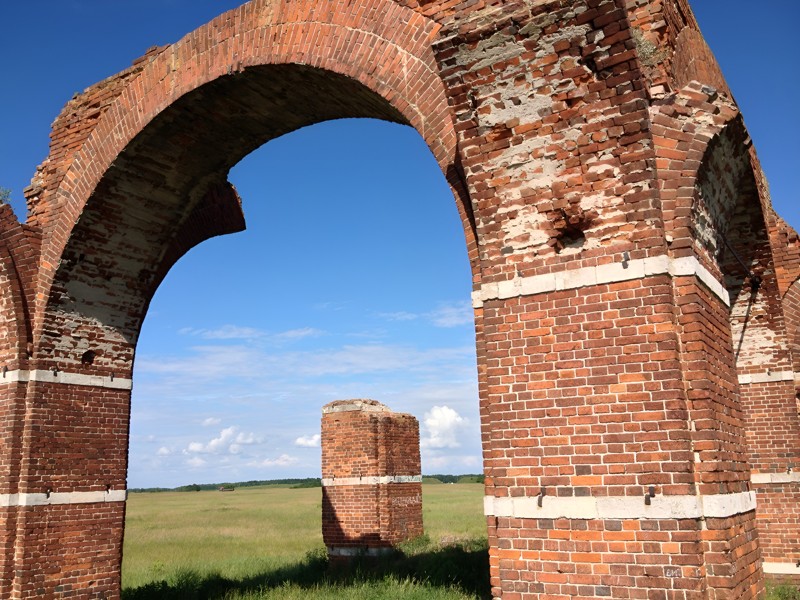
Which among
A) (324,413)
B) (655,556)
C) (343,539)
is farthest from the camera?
(324,413)

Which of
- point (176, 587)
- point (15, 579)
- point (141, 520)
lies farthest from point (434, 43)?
point (141, 520)

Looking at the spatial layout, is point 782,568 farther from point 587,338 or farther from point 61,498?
point 61,498

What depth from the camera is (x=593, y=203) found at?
5.43 m

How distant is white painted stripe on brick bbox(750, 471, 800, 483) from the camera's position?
30.5ft

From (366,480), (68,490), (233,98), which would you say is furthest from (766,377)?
(68,490)

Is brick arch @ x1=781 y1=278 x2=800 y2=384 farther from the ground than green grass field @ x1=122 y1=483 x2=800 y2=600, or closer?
farther from the ground

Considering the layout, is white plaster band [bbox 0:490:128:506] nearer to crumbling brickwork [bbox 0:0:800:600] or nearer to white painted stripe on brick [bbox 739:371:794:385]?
crumbling brickwork [bbox 0:0:800:600]

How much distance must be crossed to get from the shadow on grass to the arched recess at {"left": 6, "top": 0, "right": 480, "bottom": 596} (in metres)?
2.04

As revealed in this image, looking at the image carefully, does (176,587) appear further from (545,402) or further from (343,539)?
(545,402)

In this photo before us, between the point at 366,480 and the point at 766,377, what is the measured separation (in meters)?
9.61

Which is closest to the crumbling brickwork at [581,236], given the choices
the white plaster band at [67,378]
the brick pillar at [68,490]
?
the white plaster band at [67,378]

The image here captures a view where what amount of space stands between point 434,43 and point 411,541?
13527 mm

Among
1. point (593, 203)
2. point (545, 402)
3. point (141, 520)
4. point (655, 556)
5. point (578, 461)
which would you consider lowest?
point (141, 520)

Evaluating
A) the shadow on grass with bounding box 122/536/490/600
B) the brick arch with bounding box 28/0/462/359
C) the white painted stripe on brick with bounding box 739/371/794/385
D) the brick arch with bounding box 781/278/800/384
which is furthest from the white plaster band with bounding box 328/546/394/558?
the brick arch with bounding box 781/278/800/384
